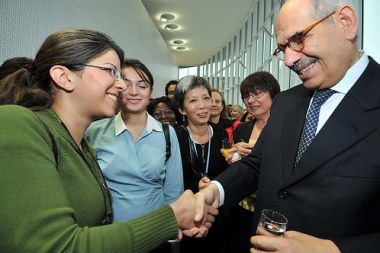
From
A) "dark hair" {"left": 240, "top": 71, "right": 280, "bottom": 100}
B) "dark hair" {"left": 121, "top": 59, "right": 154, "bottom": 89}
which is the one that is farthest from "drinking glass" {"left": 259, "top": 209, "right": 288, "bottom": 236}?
"dark hair" {"left": 240, "top": 71, "right": 280, "bottom": 100}

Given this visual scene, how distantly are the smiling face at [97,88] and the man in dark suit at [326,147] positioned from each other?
741mm

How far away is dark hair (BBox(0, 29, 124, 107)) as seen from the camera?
4.02 ft

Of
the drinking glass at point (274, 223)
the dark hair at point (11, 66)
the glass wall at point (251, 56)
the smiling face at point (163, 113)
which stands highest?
the glass wall at point (251, 56)

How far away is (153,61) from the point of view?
29.3 feet

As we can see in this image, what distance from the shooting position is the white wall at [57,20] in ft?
7.45

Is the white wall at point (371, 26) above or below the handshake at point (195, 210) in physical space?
above

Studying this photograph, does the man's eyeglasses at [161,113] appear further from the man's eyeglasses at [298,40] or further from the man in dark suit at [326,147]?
the man's eyeglasses at [298,40]

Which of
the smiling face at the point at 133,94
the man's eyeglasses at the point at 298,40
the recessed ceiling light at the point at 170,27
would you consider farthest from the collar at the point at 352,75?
the recessed ceiling light at the point at 170,27

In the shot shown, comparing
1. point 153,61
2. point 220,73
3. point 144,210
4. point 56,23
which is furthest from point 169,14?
point 144,210

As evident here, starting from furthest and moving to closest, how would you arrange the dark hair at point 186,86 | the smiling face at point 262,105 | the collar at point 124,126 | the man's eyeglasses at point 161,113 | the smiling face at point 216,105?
the smiling face at point 216,105 < the man's eyeglasses at point 161,113 < the dark hair at point 186,86 < the smiling face at point 262,105 < the collar at point 124,126

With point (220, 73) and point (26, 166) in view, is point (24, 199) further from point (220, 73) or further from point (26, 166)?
point (220, 73)

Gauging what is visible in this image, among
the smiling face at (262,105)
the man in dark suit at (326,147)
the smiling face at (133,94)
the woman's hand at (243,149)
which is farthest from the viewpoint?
the smiling face at (262,105)

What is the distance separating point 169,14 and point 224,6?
196 centimetres

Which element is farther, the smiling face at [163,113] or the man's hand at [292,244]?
the smiling face at [163,113]
